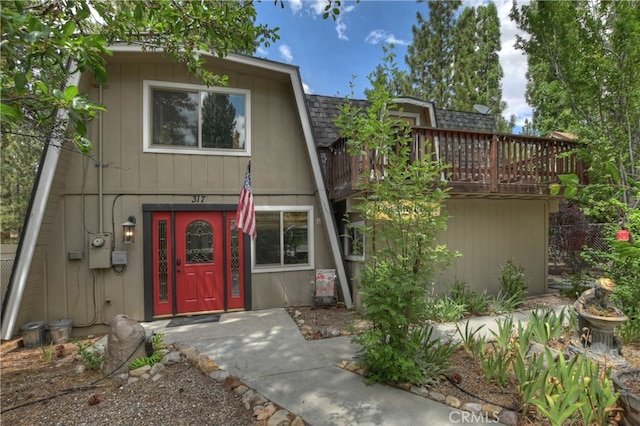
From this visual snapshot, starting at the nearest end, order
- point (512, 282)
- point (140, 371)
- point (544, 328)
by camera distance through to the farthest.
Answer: point (140, 371) → point (544, 328) → point (512, 282)

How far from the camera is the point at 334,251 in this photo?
5.99 m

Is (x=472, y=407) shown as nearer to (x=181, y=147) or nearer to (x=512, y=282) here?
(x=512, y=282)

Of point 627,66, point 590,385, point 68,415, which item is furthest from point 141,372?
point 627,66

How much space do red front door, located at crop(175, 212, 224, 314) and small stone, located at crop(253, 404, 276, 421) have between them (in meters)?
3.41

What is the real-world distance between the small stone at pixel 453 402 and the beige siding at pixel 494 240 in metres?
3.26

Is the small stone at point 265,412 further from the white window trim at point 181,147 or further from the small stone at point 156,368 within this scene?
the white window trim at point 181,147

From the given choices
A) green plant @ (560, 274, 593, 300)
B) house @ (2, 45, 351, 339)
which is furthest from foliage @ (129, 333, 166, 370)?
green plant @ (560, 274, 593, 300)

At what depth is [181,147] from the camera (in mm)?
5688

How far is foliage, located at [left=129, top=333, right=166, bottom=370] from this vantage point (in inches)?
134

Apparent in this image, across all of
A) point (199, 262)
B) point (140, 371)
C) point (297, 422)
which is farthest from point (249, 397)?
point (199, 262)

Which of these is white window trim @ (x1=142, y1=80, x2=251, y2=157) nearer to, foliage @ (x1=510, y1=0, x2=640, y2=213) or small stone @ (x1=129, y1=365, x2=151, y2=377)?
small stone @ (x1=129, y1=365, x2=151, y2=377)

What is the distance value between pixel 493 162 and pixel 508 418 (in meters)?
4.11

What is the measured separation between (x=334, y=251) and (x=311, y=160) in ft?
5.83

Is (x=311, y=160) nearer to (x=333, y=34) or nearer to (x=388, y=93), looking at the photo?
(x=388, y=93)
